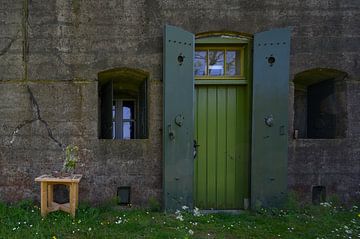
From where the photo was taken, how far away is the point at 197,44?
4.76 m

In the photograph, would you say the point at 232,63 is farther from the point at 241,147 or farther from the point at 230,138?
the point at 241,147

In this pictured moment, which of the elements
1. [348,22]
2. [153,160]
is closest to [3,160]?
[153,160]

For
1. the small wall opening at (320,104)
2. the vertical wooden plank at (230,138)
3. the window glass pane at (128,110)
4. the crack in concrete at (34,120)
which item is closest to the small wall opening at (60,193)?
the crack in concrete at (34,120)

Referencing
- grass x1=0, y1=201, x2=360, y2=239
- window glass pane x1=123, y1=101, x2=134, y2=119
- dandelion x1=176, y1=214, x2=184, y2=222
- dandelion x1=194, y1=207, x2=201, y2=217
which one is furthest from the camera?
window glass pane x1=123, y1=101, x2=134, y2=119

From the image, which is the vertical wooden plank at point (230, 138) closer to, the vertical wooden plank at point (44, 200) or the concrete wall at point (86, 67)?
the concrete wall at point (86, 67)

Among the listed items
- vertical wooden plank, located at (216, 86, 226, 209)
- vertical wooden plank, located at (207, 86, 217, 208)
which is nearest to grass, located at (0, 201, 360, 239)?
vertical wooden plank, located at (207, 86, 217, 208)

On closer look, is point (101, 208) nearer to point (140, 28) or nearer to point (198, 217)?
point (198, 217)

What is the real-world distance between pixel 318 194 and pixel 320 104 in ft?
5.76

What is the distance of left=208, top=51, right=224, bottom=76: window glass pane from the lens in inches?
193

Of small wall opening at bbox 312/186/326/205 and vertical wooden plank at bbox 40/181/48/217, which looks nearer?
vertical wooden plank at bbox 40/181/48/217

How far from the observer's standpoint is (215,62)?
16.1 ft

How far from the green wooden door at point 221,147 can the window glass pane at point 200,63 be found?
278 millimetres

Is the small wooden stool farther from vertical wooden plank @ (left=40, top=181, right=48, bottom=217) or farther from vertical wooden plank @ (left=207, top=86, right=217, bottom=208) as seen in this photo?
vertical wooden plank @ (left=207, top=86, right=217, bottom=208)

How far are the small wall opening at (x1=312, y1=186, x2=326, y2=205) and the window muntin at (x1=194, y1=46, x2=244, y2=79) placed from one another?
239cm
